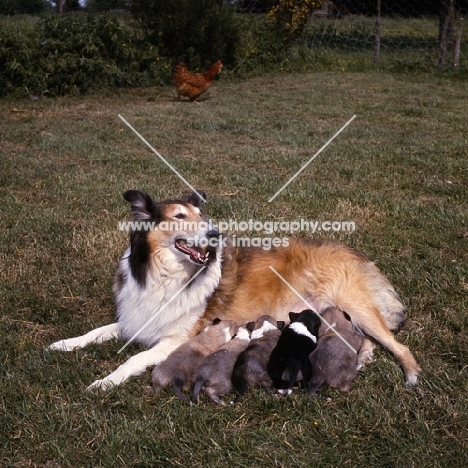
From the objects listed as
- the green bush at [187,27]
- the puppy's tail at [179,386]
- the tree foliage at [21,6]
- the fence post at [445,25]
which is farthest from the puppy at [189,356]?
the tree foliage at [21,6]

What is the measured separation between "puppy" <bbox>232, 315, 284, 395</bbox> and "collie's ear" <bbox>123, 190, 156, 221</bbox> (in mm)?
993

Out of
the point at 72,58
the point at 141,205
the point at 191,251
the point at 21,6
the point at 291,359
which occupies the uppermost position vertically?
the point at 141,205

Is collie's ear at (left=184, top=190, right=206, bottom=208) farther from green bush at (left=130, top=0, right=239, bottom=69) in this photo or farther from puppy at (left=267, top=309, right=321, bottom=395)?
green bush at (left=130, top=0, right=239, bottom=69)

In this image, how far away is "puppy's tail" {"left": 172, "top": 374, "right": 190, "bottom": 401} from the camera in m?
2.82

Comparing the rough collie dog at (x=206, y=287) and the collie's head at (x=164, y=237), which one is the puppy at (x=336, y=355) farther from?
the collie's head at (x=164, y=237)

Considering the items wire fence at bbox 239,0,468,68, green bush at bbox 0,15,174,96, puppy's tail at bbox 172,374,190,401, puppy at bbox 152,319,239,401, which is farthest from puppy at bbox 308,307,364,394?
wire fence at bbox 239,0,468,68

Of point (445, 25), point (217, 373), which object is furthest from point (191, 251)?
point (445, 25)

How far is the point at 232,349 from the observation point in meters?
3.06

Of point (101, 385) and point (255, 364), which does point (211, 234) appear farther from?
point (101, 385)

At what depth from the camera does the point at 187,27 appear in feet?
44.7

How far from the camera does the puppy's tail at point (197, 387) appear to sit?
2793 mm

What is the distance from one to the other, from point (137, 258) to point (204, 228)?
0.46m

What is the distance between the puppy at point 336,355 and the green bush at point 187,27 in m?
11.7

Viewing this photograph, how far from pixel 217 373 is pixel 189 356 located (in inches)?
9.6
